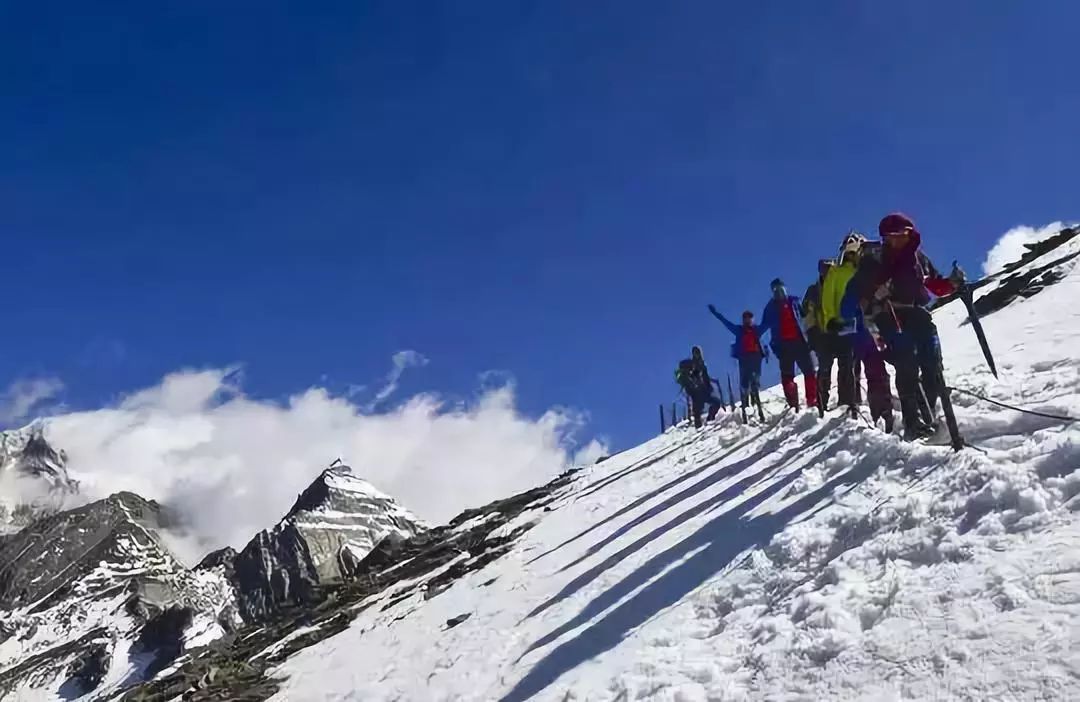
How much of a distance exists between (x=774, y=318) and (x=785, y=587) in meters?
9.32

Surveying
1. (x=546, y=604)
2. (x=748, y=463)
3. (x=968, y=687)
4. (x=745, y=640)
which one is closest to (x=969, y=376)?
(x=748, y=463)

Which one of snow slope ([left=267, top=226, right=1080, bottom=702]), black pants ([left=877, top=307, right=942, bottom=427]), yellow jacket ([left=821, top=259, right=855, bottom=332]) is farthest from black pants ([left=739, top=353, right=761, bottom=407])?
black pants ([left=877, top=307, right=942, bottom=427])

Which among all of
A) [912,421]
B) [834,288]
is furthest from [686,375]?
[912,421]

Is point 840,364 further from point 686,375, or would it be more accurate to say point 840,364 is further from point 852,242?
point 686,375

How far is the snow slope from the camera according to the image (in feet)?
18.1

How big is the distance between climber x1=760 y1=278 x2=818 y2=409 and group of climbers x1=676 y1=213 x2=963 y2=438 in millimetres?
19

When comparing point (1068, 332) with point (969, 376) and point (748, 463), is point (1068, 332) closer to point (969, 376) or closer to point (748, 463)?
point (969, 376)

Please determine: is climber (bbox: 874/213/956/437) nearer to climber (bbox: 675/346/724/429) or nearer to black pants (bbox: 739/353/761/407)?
black pants (bbox: 739/353/761/407)

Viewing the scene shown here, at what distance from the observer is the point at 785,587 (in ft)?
24.9

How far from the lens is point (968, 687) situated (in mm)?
4957

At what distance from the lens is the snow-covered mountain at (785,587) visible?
5.59m

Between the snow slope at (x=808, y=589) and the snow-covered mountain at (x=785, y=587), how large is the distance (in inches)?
0.9

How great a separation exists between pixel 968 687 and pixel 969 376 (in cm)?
1003

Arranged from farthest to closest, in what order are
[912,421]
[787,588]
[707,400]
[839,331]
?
[707,400] → [839,331] → [912,421] → [787,588]
